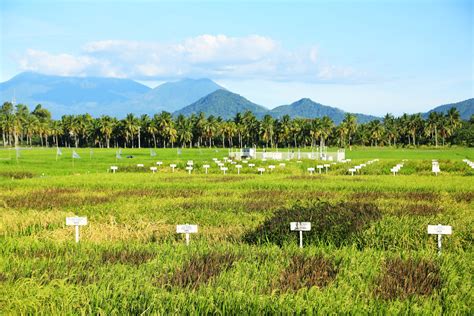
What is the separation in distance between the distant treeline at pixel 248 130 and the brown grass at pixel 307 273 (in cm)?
11601

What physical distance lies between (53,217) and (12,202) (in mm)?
6370

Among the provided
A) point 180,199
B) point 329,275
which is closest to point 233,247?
point 329,275

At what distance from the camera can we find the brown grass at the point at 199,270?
7457mm

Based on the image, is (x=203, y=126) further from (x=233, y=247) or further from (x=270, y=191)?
(x=233, y=247)

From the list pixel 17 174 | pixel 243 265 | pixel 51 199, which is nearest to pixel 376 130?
pixel 17 174

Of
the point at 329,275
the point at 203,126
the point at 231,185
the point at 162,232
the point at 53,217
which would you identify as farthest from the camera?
the point at 203,126

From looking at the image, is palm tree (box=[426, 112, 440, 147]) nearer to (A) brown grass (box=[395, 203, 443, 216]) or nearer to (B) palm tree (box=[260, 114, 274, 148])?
(B) palm tree (box=[260, 114, 274, 148])

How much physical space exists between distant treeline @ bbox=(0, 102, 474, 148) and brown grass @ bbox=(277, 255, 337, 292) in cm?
11601

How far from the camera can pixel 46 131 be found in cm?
13562

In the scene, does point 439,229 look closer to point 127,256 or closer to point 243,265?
point 243,265

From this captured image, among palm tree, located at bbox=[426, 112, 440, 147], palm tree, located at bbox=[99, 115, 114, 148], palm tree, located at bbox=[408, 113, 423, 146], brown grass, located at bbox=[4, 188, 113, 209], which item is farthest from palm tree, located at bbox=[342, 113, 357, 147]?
brown grass, located at bbox=[4, 188, 113, 209]

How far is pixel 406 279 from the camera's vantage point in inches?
294

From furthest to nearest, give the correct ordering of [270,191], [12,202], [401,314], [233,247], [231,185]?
[231,185], [270,191], [12,202], [233,247], [401,314]

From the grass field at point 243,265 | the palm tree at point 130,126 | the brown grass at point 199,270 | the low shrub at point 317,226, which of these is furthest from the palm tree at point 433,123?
the brown grass at point 199,270
